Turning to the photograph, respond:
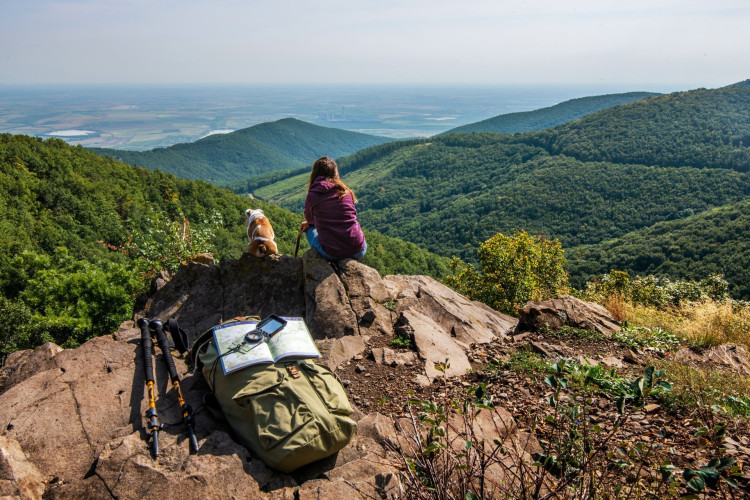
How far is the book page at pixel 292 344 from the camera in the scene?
3.64 metres

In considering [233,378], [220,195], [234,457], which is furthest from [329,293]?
[220,195]

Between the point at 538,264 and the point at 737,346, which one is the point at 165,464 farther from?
the point at 538,264

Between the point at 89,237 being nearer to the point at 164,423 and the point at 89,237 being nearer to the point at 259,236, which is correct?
the point at 259,236

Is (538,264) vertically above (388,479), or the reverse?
(388,479)

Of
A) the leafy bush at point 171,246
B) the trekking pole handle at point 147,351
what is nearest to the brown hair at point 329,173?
the trekking pole handle at point 147,351

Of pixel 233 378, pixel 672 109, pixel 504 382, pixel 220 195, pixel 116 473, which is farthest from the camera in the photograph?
pixel 672 109

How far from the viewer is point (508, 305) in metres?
13.4

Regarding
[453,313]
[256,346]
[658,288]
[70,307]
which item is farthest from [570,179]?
[256,346]

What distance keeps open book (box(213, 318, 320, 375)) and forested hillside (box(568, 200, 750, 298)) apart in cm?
5863

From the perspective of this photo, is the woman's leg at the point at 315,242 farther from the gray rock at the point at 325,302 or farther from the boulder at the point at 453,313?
the boulder at the point at 453,313

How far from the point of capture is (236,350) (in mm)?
3602

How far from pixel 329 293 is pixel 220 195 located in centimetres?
4892

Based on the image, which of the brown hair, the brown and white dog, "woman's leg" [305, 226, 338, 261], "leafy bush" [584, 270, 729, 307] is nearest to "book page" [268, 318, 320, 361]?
"woman's leg" [305, 226, 338, 261]

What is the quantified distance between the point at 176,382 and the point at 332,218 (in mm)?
3573
